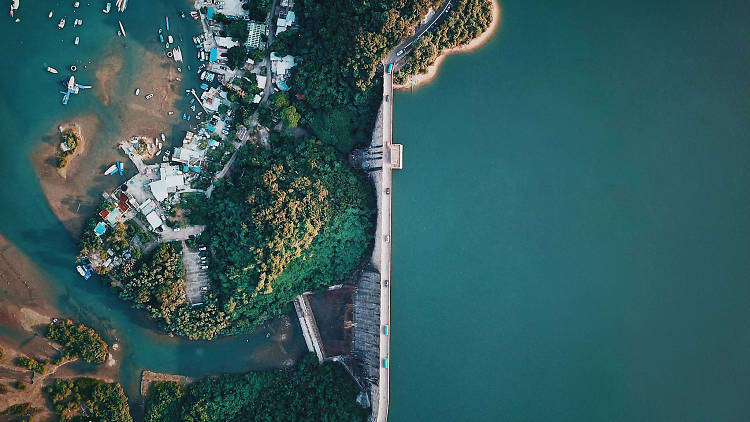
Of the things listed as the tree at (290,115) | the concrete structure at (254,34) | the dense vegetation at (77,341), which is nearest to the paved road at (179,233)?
the dense vegetation at (77,341)

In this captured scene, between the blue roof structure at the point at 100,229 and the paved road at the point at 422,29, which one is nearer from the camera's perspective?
the blue roof structure at the point at 100,229

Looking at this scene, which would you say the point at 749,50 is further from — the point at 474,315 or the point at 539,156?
the point at 474,315

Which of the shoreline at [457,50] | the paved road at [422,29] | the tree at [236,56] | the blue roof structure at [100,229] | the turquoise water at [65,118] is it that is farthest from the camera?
the shoreline at [457,50]

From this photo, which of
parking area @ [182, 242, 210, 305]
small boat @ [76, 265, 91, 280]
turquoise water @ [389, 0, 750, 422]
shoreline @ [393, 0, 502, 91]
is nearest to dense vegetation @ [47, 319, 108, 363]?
small boat @ [76, 265, 91, 280]

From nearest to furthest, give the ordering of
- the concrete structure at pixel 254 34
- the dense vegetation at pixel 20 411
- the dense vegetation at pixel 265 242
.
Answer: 1. the dense vegetation at pixel 265 242
2. the dense vegetation at pixel 20 411
3. the concrete structure at pixel 254 34

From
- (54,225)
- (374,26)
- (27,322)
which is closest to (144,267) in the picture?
(54,225)

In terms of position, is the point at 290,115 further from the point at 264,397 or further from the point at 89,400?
the point at 89,400

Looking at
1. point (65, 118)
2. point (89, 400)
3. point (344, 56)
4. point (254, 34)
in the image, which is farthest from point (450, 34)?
point (89, 400)

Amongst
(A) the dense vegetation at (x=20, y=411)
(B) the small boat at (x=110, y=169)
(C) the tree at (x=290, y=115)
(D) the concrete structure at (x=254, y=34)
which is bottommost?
(A) the dense vegetation at (x=20, y=411)

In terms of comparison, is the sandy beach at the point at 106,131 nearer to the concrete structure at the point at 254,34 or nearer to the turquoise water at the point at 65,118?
the turquoise water at the point at 65,118
